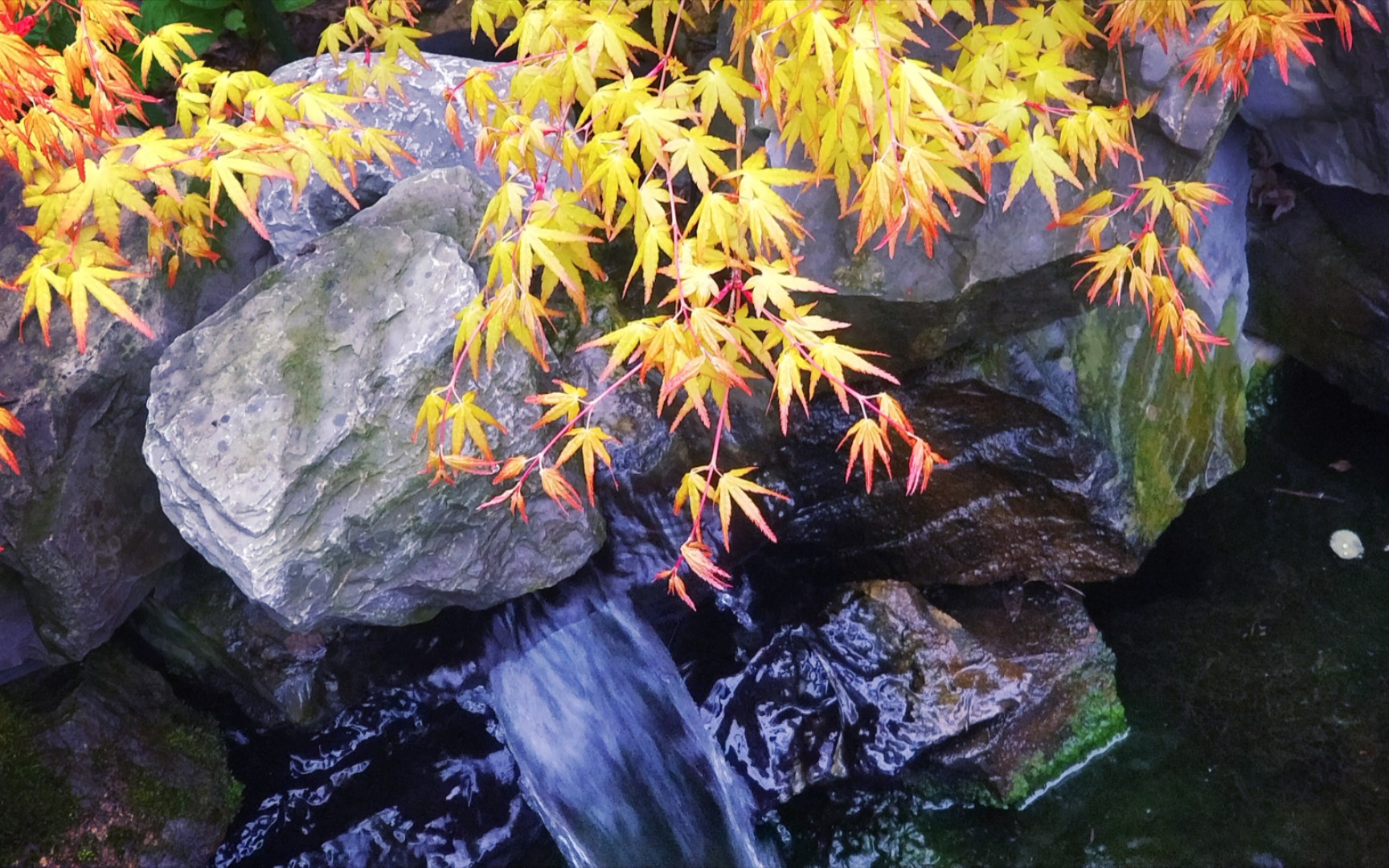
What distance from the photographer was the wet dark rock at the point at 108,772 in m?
3.08

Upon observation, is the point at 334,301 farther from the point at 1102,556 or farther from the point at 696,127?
the point at 1102,556

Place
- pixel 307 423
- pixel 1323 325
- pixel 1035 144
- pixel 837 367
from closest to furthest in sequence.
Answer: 1. pixel 837 367
2. pixel 1035 144
3. pixel 307 423
4. pixel 1323 325

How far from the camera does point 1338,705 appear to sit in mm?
3340

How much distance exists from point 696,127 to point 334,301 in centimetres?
129

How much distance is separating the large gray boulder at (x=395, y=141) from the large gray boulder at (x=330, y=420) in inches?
12.2

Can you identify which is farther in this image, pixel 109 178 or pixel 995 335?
pixel 995 335

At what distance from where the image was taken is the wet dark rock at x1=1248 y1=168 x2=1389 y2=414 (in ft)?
12.8

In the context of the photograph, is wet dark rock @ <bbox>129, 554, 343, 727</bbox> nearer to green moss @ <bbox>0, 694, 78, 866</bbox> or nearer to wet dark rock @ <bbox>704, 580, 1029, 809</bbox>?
green moss @ <bbox>0, 694, 78, 866</bbox>

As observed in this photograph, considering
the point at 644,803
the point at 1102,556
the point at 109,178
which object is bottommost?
the point at 644,803

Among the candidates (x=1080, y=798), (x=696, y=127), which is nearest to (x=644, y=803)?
(x=1080, y=798)

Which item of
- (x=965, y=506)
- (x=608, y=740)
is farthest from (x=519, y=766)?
(x=965, y=506)

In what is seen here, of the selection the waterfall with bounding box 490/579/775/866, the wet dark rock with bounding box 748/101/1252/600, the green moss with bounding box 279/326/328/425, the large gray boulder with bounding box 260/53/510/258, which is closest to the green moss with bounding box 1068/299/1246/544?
the wet dark rock with bounding box 748/101/1252/600

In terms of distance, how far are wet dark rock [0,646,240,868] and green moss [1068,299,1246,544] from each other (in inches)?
140

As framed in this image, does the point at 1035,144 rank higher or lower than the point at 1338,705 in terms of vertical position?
higher
